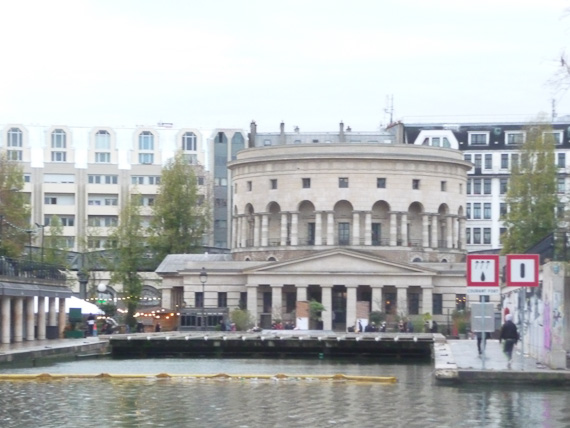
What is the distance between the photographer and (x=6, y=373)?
163ft

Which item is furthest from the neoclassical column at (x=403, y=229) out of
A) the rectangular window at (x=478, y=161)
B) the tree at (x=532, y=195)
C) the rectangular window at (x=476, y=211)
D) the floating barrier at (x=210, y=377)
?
the floating barrier at (x=210, y=377)

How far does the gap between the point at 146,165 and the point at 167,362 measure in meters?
103

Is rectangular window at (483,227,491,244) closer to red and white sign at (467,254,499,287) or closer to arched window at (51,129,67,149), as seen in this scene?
arched window at (51,129,67,149)

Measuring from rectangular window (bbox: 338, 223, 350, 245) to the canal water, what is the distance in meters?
74.5

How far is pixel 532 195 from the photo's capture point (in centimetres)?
10944

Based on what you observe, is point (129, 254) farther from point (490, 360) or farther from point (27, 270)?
point (490, 360)

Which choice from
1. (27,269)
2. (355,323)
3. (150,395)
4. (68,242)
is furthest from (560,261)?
(68,242)

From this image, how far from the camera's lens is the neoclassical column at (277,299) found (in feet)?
381

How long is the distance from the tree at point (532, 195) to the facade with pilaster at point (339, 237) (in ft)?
30.1

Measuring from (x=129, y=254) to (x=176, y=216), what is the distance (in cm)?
1821

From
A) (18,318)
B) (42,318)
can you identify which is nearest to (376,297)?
(42,318)

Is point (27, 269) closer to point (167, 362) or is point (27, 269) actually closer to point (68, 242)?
A: point (167, 362)

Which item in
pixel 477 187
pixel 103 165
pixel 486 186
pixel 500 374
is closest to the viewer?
pixel 500 374

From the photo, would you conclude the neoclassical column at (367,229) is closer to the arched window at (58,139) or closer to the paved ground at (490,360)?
the arched window at (58,139)
